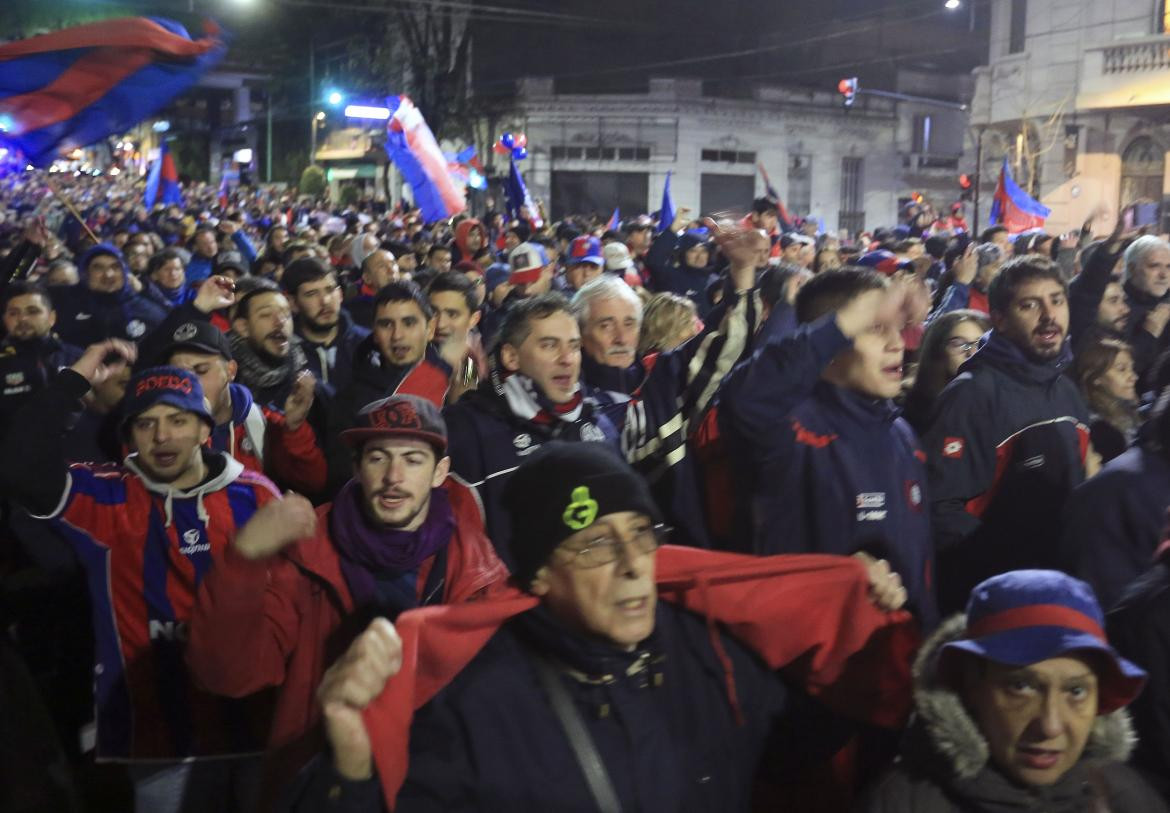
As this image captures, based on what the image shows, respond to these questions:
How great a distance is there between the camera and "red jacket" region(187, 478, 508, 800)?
2781 mm

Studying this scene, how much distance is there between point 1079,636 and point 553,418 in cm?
237

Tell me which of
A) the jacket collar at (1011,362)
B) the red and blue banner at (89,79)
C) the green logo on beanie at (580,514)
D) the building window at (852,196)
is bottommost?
the green logo on beanie at (580,514)

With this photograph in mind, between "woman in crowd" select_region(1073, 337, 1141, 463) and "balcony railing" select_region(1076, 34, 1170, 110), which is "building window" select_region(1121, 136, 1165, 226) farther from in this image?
"woman in crowd" select_region(1073, 337, 1141, 463)

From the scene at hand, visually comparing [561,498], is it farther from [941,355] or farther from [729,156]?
[729,156]

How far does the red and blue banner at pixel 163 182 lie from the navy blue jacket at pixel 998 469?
1696cm

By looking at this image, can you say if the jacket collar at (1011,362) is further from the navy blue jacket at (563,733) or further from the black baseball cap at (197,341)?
the black baseball cap at (197,341)

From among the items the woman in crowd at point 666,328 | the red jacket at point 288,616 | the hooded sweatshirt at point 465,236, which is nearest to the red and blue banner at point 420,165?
the hooded sweatshirt at point 465,236

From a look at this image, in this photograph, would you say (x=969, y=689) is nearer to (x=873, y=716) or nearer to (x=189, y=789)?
(x=873, y=716)

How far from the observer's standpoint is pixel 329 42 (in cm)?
4419

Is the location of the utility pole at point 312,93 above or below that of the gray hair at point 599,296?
above

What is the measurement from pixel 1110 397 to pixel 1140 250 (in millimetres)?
2842

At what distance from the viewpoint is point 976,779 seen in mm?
2303

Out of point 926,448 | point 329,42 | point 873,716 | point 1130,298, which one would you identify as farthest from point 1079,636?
point 329,42

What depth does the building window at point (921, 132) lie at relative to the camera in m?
48.4
